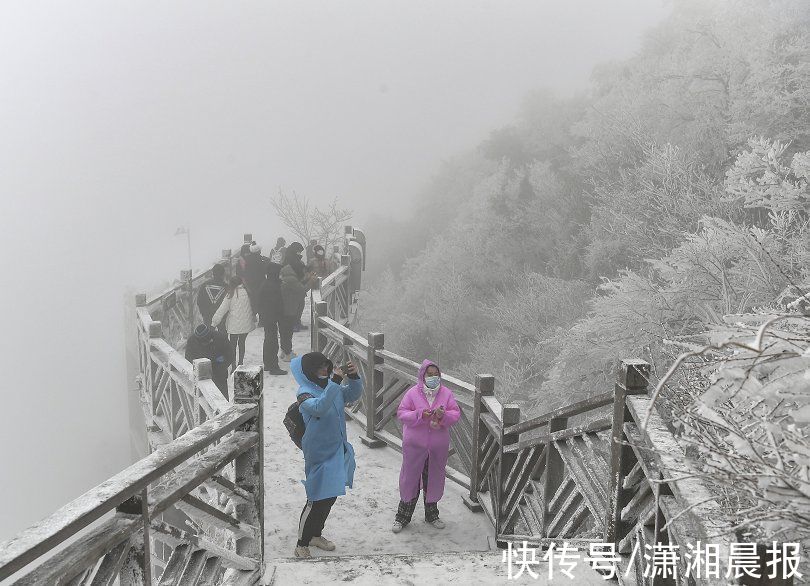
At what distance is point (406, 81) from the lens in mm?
101562

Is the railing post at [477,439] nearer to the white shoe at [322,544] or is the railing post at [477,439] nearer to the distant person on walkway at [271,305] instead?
the white shoe at [322,544]

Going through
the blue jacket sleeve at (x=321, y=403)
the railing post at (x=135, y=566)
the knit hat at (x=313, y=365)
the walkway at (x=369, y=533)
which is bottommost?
the walkway at (x=369, y=533)

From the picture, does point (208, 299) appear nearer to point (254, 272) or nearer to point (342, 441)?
point (254, 272)

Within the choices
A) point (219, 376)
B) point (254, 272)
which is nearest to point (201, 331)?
point (219, 376)

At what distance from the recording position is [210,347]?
7562mm

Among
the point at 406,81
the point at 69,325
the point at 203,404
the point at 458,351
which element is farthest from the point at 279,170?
the point at 203,404

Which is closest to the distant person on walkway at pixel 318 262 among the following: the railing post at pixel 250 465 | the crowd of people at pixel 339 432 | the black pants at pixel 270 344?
the black pants at pixel 270 344

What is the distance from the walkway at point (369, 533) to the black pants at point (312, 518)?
0.22 meters

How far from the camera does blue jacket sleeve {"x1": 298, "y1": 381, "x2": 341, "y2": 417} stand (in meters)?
4.63

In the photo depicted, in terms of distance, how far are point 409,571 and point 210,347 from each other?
4.68 meters

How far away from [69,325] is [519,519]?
9585 centimetres

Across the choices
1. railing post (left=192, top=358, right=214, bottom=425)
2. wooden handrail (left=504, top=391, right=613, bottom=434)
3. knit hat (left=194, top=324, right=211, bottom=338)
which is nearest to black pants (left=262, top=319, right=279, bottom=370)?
knit hat (left=194, top=324, right=211, bottom=338)

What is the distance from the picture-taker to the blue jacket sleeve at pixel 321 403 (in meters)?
4.63

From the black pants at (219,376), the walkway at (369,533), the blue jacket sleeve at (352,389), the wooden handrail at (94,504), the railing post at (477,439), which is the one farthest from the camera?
the black pants at (219,376)
